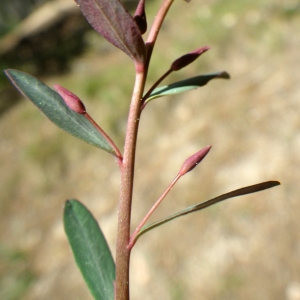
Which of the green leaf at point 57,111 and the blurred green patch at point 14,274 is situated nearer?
the green leaf at point 57,111

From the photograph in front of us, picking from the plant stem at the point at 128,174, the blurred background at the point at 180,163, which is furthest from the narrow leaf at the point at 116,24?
the blurred background at the point at 180,163

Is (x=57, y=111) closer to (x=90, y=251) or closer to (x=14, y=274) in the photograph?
(x=90, y=251)

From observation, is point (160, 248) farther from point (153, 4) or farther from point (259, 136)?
point (153, 4)

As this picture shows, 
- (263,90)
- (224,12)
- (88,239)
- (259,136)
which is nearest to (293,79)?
(263,90)

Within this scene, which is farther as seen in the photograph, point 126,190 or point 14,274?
point 14,274

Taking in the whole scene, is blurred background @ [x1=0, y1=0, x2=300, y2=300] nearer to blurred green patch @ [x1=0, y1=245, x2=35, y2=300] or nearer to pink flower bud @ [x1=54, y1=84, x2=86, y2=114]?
blurred green patch @ [x1=0, y1=245, x2=35, y2=300]

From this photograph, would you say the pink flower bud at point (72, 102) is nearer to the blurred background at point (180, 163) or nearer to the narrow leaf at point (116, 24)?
the narrow leaf at point (116, 24)

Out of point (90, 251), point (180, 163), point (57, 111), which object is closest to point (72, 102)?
point (57, 111)
